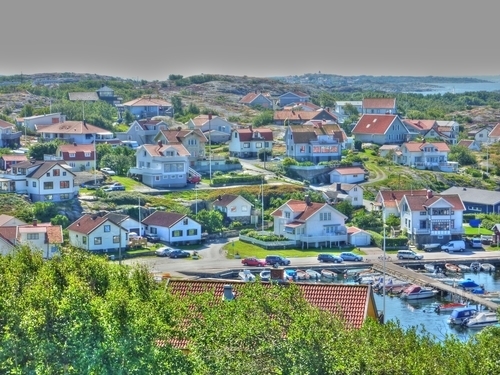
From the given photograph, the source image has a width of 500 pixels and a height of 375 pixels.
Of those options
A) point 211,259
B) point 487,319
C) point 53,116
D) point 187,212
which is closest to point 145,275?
point 487,319

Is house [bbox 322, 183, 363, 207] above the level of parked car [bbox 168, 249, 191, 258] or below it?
above

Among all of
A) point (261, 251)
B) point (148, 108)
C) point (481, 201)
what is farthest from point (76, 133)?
point (481, 201)

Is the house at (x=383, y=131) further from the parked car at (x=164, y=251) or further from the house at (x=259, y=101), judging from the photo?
the parked car at (x=164, y=251)

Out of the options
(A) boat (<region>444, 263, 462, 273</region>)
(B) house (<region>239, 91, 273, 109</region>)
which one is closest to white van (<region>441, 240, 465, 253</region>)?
(A) boat (<region>444, 263, 462, 273</region>)

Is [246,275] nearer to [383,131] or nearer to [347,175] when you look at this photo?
[347,175]

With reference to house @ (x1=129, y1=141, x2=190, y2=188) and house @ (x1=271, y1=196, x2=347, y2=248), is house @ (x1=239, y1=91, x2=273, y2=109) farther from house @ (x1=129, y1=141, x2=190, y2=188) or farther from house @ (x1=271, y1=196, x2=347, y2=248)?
house @ (x1=271, y1=196, x2=347, y2=248)

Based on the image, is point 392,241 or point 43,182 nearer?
point 392,241

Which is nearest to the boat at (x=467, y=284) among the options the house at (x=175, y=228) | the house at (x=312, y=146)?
the house at (x=175, y=228)
